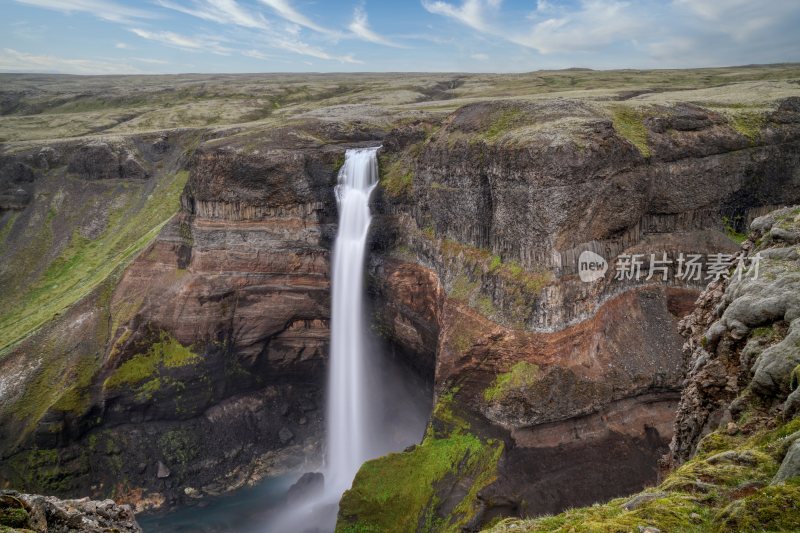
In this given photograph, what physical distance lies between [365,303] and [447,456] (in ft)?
51.7

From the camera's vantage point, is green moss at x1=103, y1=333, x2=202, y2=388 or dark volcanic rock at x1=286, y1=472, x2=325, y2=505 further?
green moss at x1=103, y1=333, x2=202, y2=388

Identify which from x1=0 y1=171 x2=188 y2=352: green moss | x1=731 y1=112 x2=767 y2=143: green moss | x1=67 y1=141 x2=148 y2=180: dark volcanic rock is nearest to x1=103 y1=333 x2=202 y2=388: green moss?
x1=0 y1=171 x2=188 y2=352: green moss

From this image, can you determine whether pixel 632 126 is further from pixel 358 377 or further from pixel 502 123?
pixel 358 377

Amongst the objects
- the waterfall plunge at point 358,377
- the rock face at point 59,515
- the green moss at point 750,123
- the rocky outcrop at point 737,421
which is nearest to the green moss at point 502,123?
the waterfall plunge at point 358,377

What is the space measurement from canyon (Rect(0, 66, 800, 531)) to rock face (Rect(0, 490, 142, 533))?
15353 mm

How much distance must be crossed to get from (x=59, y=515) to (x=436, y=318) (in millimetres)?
26429

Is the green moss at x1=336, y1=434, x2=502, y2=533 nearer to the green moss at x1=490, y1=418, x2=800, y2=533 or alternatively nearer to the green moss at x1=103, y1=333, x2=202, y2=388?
the green moss at x1=490, y1=418, x2=800, y2=533

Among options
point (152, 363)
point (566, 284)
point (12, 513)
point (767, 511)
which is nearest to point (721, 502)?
point (767, 511)

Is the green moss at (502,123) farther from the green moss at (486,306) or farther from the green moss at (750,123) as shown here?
the green moss at (750,123)

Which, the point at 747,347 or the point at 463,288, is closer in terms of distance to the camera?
the point at 747,347

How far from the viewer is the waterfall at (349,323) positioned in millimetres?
38250

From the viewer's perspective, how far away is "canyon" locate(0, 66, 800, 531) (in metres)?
26.5

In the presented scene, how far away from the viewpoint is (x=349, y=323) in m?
39.9

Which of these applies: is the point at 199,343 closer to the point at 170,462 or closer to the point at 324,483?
the point at 170,462
